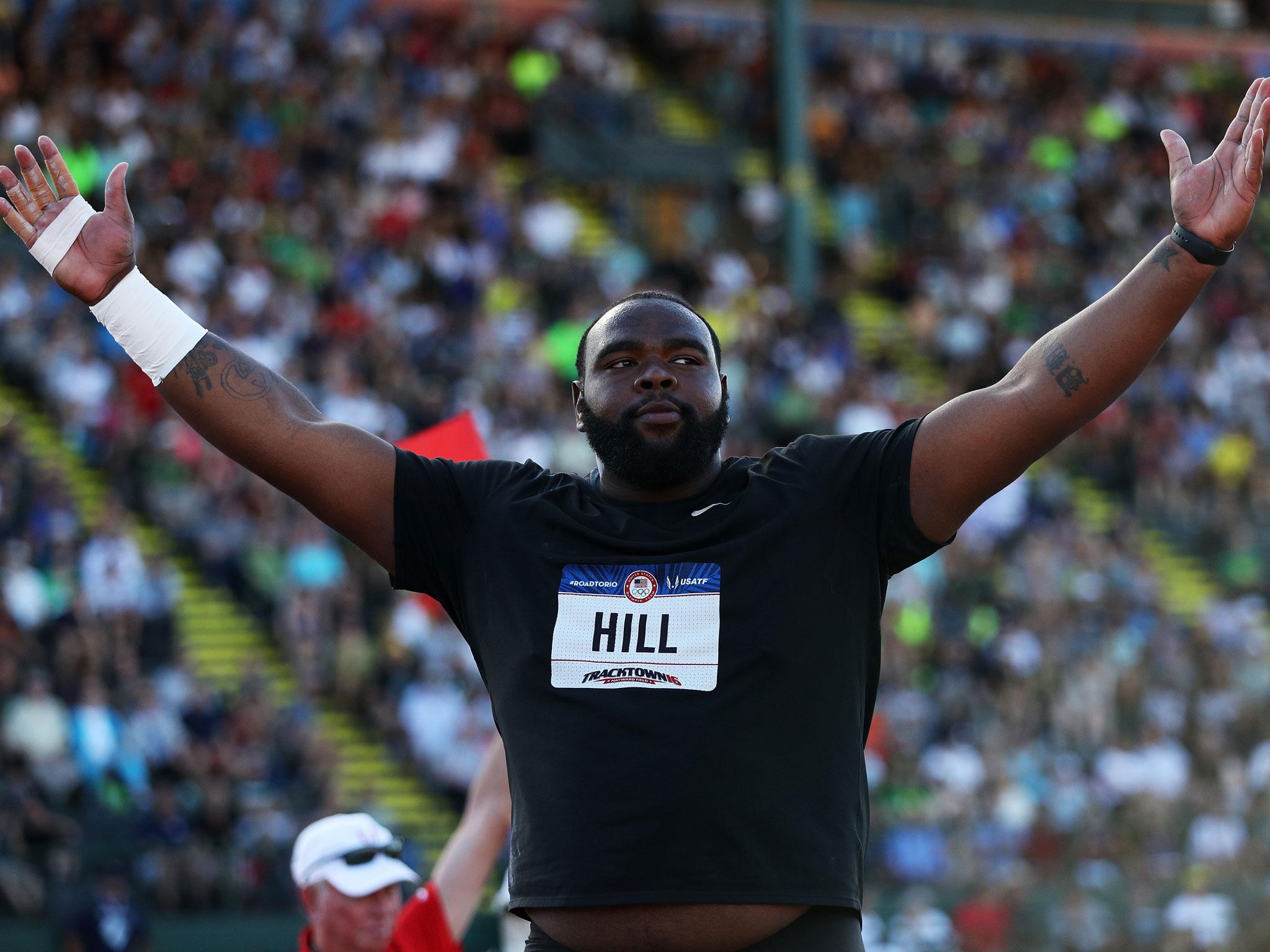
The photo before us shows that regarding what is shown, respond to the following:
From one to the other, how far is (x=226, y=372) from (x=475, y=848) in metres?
1.54

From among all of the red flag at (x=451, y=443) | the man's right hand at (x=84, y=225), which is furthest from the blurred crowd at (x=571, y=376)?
the man's right hand at (x=84, y=225)

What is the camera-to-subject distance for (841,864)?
2.75 meters

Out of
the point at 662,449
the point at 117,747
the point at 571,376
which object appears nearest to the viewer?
the point at 662,449

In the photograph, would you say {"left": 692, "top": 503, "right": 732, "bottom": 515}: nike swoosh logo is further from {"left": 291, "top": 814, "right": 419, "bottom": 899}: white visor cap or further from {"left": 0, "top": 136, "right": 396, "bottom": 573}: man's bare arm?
{"left": 291, "top": 814, "right": 419, "bottom": 899}: white visor cap

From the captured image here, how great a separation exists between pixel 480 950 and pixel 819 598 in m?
3.05

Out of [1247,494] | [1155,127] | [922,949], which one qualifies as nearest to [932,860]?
[922,949]

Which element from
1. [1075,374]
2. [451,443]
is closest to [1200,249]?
[1075,374]

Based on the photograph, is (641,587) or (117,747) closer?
(641,587)

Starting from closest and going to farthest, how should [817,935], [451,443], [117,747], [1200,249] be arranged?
[817,935] → [1200,249] → [451,443] → [117,747]

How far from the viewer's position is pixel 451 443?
14.5 feet

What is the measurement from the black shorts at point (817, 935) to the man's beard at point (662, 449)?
29.9 inches

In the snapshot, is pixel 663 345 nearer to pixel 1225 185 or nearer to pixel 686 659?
pixel 686 659

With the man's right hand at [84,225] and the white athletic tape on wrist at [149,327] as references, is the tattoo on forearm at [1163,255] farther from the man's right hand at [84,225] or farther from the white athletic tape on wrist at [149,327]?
the man's right hand at [84,225]

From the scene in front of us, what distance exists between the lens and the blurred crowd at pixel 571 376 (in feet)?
38.7
